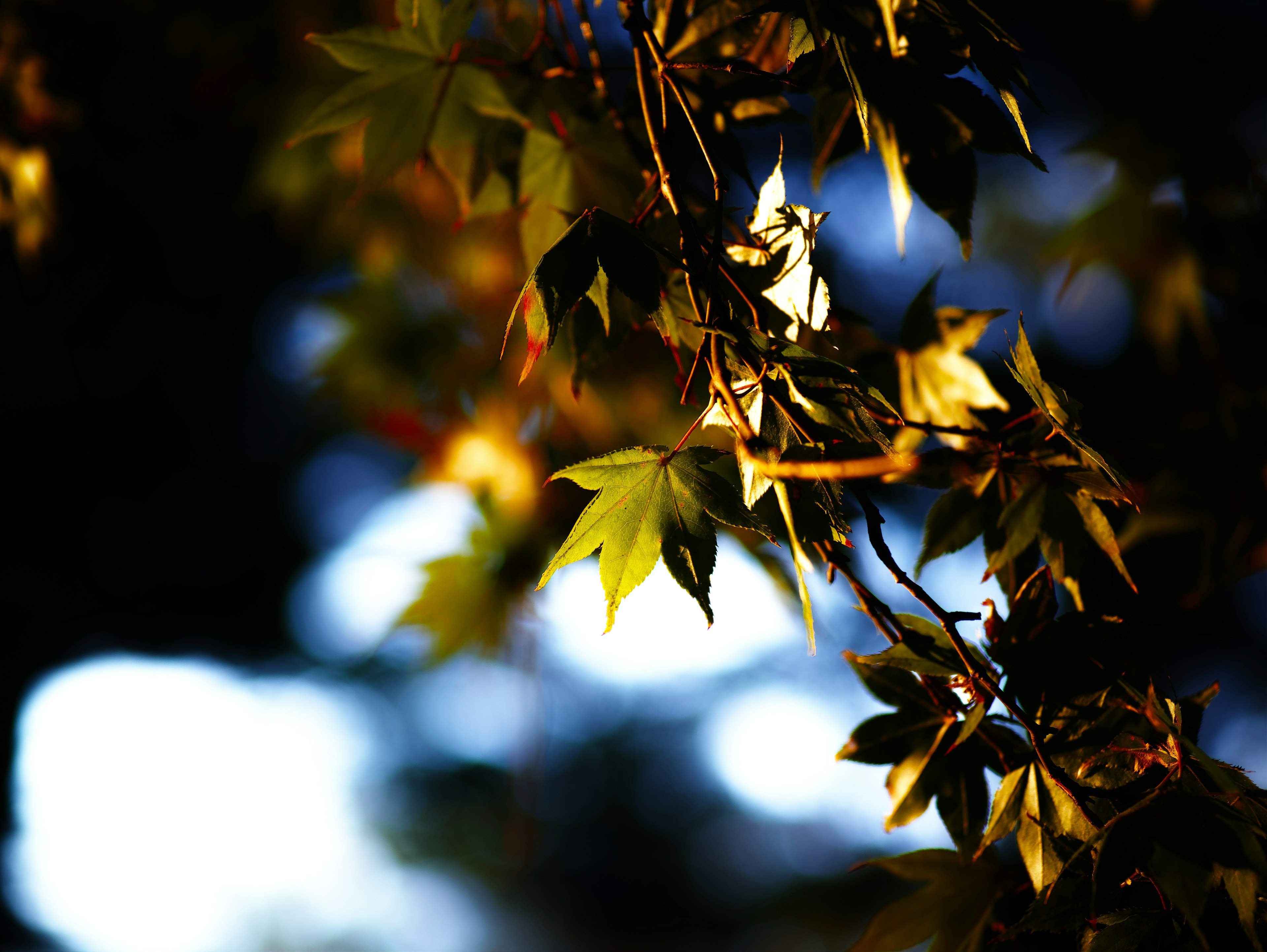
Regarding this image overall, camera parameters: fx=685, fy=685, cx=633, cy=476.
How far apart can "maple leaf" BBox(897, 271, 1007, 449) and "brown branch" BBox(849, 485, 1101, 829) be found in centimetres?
18

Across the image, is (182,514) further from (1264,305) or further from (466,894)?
(466,894)

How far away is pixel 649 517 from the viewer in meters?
0.33

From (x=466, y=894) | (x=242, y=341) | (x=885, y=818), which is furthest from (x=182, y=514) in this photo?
(x=466, y=894)

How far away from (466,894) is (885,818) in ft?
18.2

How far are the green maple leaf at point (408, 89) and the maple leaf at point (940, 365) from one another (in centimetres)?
32

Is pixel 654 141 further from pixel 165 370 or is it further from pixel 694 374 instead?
pixel 165 370

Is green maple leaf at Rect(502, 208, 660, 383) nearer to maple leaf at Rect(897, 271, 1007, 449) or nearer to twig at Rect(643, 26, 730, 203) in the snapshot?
twig at Rect(643, 26, 730, 203)

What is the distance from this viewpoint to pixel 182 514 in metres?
2.67

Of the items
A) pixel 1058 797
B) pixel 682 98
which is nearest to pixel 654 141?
Answer: pixel 682 98

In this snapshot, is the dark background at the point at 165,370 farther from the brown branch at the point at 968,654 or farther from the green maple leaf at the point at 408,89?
the brown branch at the point at 968,654

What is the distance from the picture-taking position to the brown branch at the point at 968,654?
1.00 ft

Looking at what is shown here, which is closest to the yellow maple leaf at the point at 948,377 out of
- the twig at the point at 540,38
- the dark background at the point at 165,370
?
the twig at the point at 540,38

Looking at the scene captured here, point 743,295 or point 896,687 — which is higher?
point 743,295

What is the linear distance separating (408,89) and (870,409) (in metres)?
0.38
